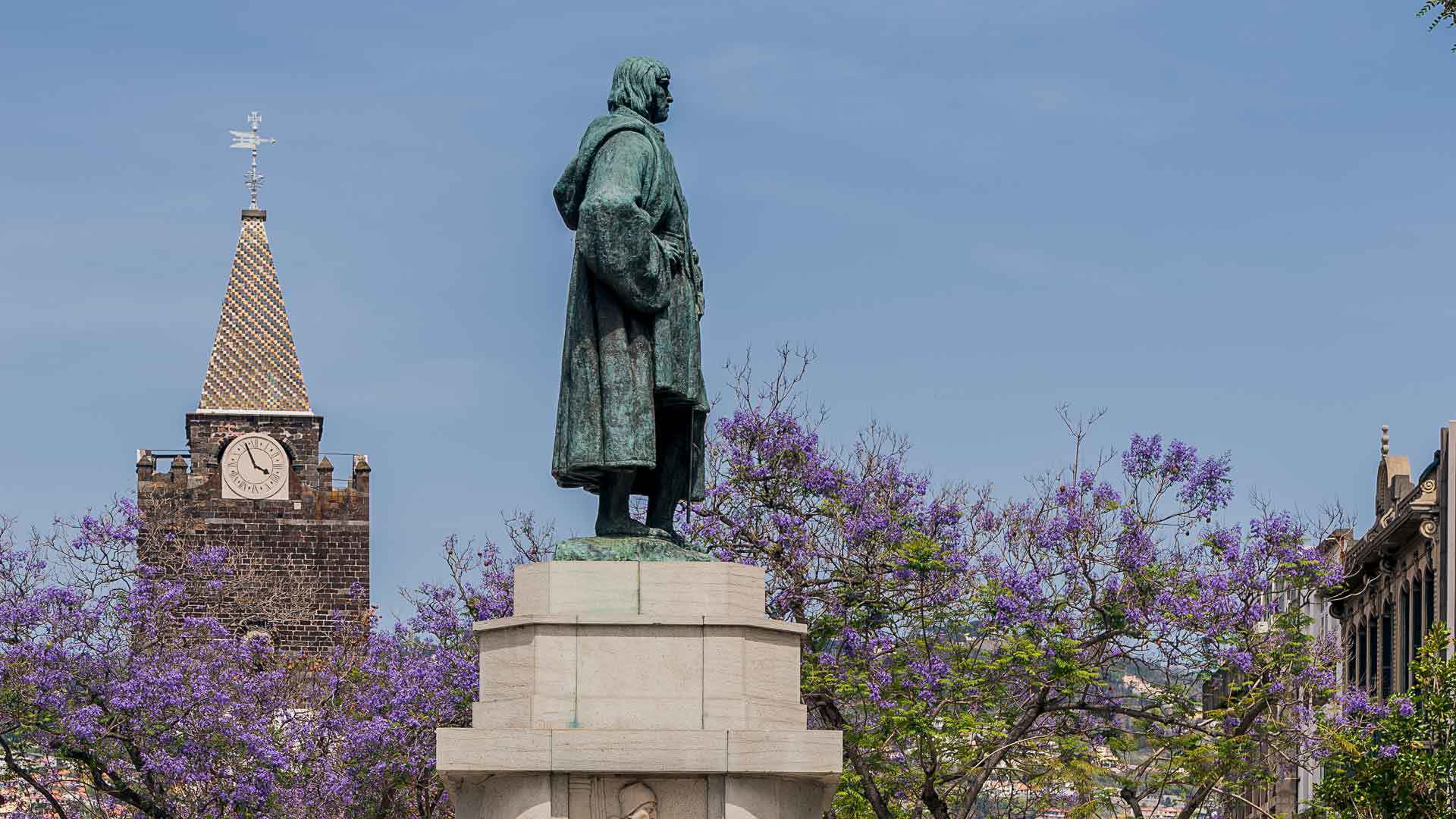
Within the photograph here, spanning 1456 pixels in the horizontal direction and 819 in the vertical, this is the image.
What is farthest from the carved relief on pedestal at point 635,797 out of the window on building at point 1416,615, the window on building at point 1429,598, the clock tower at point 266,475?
the clock tower at point 266,475

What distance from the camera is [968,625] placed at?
92.6 ft

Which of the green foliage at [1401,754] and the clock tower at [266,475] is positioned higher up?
the clock tower at [266,475]

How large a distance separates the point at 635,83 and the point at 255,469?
2436 inches

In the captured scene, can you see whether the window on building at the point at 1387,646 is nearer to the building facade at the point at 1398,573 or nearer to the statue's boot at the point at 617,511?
the building facade at the point at 1398,573

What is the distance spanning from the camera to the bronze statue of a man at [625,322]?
1432 centimetres

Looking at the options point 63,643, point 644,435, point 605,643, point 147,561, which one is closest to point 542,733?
point 605,643

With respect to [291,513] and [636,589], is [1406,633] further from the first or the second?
[291,513]

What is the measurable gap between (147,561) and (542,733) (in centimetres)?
2850

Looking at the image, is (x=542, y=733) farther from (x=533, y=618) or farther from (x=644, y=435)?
(x=644, y=435)

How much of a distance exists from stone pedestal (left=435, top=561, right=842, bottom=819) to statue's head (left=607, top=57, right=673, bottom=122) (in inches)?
102

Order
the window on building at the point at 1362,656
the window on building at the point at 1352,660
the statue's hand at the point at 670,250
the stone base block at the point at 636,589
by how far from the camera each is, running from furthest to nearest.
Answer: the window on building at the point at 1352,660, the window on building at the point at 1362,656, the statue's hand at the point at 670,250, the stone base block at the point at 636,589

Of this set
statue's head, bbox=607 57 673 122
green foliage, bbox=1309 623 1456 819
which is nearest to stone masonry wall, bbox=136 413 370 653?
green foliage, bbox=1309 623 1456 819

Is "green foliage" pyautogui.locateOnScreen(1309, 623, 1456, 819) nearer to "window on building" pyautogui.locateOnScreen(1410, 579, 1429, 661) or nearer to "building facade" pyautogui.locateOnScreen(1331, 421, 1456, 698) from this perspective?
"building facade" pyautogui.locateOnScreen(1331, 421, 1456, 698)

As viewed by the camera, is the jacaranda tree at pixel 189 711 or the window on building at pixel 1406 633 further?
the window on building at pixel 1406 633
